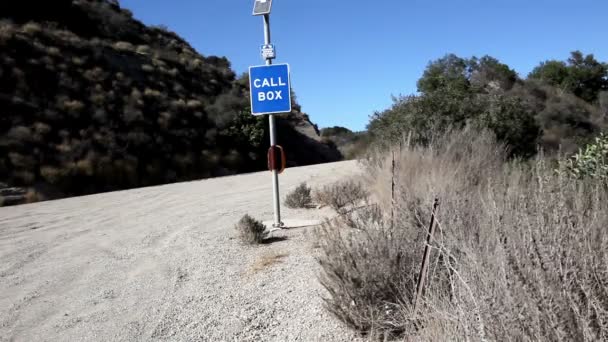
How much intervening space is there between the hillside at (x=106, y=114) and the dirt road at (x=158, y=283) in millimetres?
10255

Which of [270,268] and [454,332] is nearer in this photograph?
[454,332]

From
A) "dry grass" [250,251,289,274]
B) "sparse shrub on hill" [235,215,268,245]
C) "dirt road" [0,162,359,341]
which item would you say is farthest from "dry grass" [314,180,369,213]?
"dry grass" [250,251,289,274]

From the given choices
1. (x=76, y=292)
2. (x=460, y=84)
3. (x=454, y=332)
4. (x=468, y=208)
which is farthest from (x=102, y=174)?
(x=454, y=332)

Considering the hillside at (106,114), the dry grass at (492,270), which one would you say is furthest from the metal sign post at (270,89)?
the hillside at (106,114)

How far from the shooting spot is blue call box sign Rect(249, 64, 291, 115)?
28.5 ft

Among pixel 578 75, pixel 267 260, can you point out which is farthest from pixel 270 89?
pixel 578 75

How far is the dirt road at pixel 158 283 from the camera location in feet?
14.8

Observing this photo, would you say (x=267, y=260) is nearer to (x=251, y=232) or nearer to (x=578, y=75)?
(x=251, y=232)

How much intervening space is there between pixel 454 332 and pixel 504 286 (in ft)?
1.08

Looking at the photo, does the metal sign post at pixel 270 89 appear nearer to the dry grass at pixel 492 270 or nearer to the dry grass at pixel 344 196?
the dry grass at pixel 344 196

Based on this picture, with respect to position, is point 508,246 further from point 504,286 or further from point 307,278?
point 307,278

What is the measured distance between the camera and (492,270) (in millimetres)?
2723

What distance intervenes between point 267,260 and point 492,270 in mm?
4159

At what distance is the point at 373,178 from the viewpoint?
10359mm
